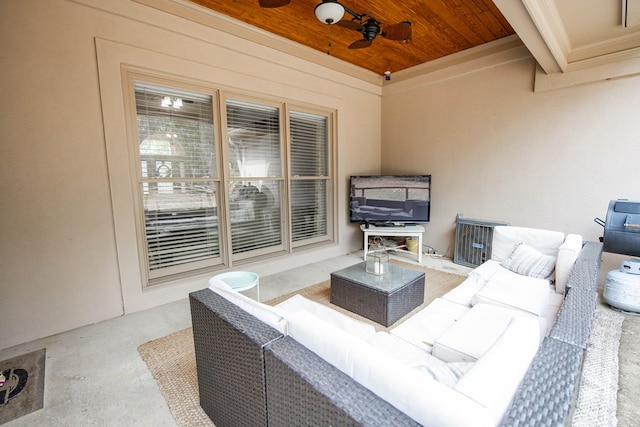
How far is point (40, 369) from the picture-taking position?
202cm

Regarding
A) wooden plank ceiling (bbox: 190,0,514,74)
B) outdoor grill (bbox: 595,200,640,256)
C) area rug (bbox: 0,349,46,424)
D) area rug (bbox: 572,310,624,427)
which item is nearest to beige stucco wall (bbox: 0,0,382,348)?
area rug (bbox: 0,349,46,424)

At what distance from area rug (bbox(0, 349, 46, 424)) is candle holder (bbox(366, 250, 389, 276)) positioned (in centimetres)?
256

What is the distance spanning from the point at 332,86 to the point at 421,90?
4.79 feet

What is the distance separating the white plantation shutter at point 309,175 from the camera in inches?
166

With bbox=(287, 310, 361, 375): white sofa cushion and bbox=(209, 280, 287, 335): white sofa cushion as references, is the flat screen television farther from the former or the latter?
bbox=(287, 310, 361, 375): white sofa cushion

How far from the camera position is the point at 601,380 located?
68.3 inches

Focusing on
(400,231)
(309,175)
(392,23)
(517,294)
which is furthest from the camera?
(309,175)

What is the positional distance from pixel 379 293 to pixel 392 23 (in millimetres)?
2943

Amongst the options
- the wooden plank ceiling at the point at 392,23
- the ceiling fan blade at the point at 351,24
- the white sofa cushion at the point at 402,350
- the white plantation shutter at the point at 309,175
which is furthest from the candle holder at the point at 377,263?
the wooden plank ceiling at the point at 392,23

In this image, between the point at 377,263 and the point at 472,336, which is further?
the point at 377,263

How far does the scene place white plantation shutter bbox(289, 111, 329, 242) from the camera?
4.23 meters

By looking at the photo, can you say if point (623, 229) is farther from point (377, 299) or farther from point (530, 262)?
point (377, 299)

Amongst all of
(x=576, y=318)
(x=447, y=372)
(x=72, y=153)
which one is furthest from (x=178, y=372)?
(x=576, y=318)

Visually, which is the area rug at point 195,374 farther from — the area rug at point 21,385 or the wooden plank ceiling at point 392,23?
the wooden plank ceiling at point 392,23
